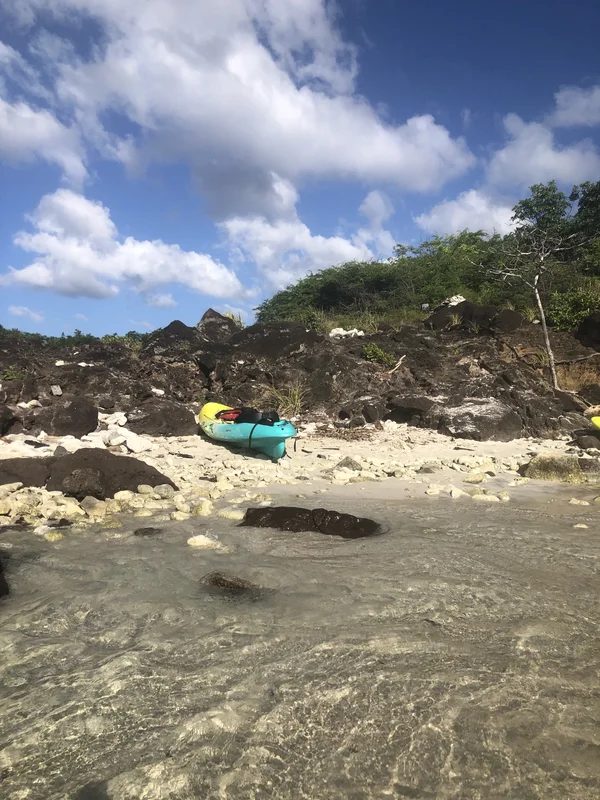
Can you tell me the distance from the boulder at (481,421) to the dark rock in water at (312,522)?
6.67 meters

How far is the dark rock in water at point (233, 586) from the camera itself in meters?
3.83

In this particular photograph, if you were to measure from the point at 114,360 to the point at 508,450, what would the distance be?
44.9ft

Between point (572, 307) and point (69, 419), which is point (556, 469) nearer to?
point (69, 419)

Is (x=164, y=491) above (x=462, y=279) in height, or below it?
below

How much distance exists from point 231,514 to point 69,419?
6877mm

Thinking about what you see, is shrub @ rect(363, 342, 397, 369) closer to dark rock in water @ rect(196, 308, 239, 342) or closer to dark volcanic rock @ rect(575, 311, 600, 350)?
dark volcanic rock @ rect(575, 311, 600, 350)

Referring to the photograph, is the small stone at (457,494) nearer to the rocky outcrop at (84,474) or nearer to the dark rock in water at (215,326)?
the rocky outcrop at (84,474)

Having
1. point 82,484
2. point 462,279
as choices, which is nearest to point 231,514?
point 82,484

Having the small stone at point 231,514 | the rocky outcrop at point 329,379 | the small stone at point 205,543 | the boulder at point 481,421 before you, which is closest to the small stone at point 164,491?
the small stone at point 231,514

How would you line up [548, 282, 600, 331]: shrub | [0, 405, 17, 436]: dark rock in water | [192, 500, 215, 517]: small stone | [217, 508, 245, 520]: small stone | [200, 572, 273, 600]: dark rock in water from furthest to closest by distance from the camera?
[548, 282, 600, 331]: shrub < [0, 405, 17, 436]: dark rock in water < [192, 500, 215, 517]: small stone < [217, 508, 245, 520]: small stone < [200, 572, 273, 600]: dark rock in water

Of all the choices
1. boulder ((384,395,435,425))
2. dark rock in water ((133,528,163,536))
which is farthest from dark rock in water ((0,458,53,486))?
boulder ((384,395,435,425))

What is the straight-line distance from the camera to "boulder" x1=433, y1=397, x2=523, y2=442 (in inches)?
464

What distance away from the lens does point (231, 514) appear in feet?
20.1

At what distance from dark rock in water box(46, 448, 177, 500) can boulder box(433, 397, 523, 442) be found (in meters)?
7.46
